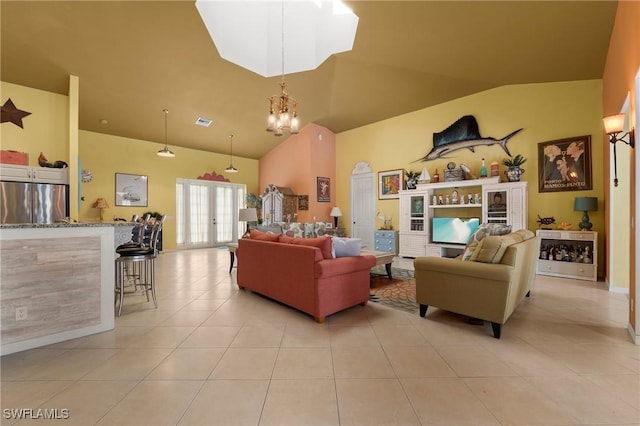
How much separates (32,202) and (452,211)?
322 inches

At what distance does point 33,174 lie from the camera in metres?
4.77

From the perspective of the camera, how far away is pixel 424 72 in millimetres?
5176

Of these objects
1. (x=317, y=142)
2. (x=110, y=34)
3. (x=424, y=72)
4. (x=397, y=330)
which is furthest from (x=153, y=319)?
(x=317, y=142)

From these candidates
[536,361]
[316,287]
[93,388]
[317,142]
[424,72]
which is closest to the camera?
[93,388]

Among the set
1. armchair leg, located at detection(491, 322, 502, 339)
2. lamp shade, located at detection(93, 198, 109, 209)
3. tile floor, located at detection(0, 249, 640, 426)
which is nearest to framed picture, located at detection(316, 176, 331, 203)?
tile floor, located at detection(0, 249, 640, 426)

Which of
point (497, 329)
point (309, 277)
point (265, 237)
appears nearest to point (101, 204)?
point (265, 237)

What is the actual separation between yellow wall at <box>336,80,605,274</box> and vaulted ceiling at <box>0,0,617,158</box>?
26 cm

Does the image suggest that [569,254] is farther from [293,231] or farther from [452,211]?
[293,231]

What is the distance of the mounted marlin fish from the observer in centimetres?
577

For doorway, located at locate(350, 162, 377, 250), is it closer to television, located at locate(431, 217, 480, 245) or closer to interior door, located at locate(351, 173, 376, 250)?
interior door, located at locate(351, 173, 376, 250)

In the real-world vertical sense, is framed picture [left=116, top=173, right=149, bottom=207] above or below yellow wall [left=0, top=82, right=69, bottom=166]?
below

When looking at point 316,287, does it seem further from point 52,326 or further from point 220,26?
point 220,26

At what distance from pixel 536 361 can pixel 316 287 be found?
75.7 inches

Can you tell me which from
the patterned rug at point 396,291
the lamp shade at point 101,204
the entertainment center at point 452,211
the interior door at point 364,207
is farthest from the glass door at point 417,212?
the lamp shade at point 101,204
